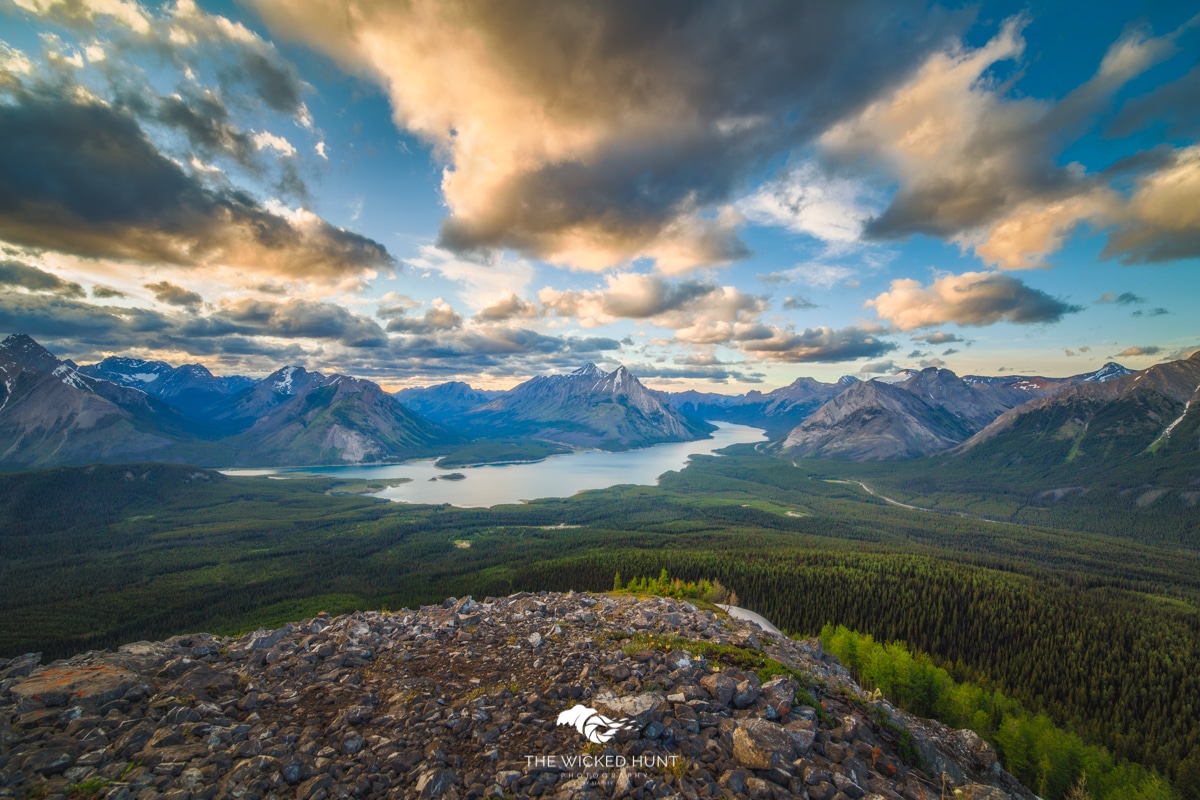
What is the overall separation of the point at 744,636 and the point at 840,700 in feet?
25.5

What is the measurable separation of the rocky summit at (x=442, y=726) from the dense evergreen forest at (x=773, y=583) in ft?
215

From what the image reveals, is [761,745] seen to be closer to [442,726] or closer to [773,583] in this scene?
[442,726]

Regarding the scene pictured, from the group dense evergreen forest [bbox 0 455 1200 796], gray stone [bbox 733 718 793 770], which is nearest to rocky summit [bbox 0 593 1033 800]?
gray stone [bbox 733 718 793 770]

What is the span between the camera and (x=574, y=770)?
11234 millimetres

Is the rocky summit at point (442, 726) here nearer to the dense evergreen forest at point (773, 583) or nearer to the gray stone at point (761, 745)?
the gray stone at point (761, 745)

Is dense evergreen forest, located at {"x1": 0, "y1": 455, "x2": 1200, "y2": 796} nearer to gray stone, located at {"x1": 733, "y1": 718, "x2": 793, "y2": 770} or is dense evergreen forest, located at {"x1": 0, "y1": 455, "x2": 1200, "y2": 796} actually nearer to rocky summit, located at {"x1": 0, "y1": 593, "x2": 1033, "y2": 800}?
rocky summit, located at {"x1": 0, "y1": 593, "x2": 1033, "y2": 800}

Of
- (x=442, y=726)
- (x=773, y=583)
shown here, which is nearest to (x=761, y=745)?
Answer: (x=442, y=726)

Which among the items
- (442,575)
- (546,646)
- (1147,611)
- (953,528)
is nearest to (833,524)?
(953,528)

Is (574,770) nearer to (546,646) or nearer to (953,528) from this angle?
(546,646)

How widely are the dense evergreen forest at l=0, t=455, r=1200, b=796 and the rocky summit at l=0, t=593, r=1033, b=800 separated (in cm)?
6568

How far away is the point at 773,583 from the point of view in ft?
273

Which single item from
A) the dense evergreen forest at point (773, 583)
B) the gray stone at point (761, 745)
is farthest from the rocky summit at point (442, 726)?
the dense evergreen forest at point (773, 583)

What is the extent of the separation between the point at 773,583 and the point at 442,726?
275 ft

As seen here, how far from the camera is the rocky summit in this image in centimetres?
1029
